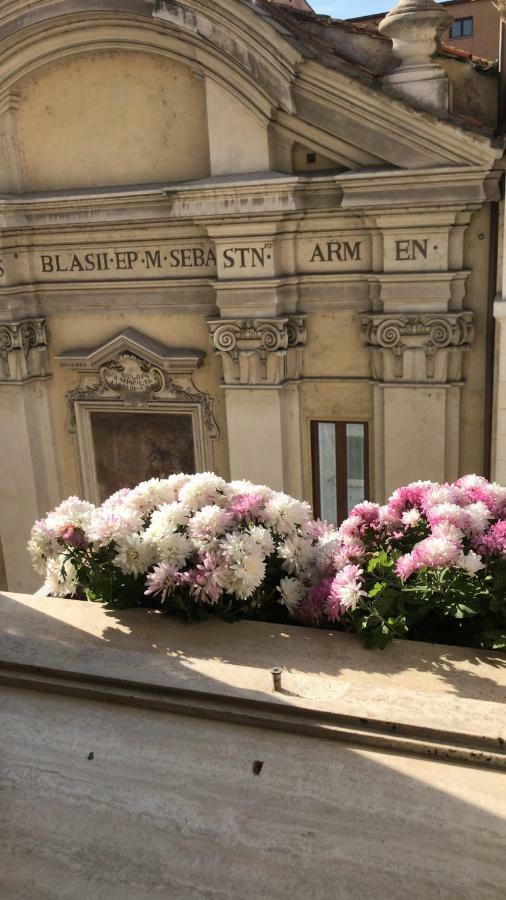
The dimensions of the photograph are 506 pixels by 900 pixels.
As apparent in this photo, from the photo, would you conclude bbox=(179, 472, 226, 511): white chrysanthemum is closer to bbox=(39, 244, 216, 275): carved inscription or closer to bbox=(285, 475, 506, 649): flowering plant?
bbox=(285, 475, 506, 649): flowering plant

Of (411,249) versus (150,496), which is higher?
(411,249)

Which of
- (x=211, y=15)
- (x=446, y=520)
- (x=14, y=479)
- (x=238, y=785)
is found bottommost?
(x=14, y=479)

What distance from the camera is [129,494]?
450 cm

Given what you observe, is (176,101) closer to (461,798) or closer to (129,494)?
(129,494)

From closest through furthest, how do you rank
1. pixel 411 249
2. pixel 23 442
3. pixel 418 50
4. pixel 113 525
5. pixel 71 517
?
pixel 113 525
pixel 71 517
pixel 418 50
pixel 411 249
pixel 23 442

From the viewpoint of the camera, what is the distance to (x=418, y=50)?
805cm

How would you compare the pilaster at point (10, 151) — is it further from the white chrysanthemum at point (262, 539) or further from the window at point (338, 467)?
the white chrysanthemum at point (262, 539)

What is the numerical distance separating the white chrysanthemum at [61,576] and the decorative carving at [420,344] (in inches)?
206

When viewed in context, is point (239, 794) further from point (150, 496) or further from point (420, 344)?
point (420, 344)

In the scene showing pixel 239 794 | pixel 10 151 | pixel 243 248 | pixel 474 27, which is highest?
pixel 474 27

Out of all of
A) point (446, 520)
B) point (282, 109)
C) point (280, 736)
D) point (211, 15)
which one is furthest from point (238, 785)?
point (211, 15)

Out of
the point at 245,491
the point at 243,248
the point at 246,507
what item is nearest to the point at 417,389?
the point at 243,248

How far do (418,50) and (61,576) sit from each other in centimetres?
653

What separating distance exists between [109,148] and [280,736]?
27.5 feet
